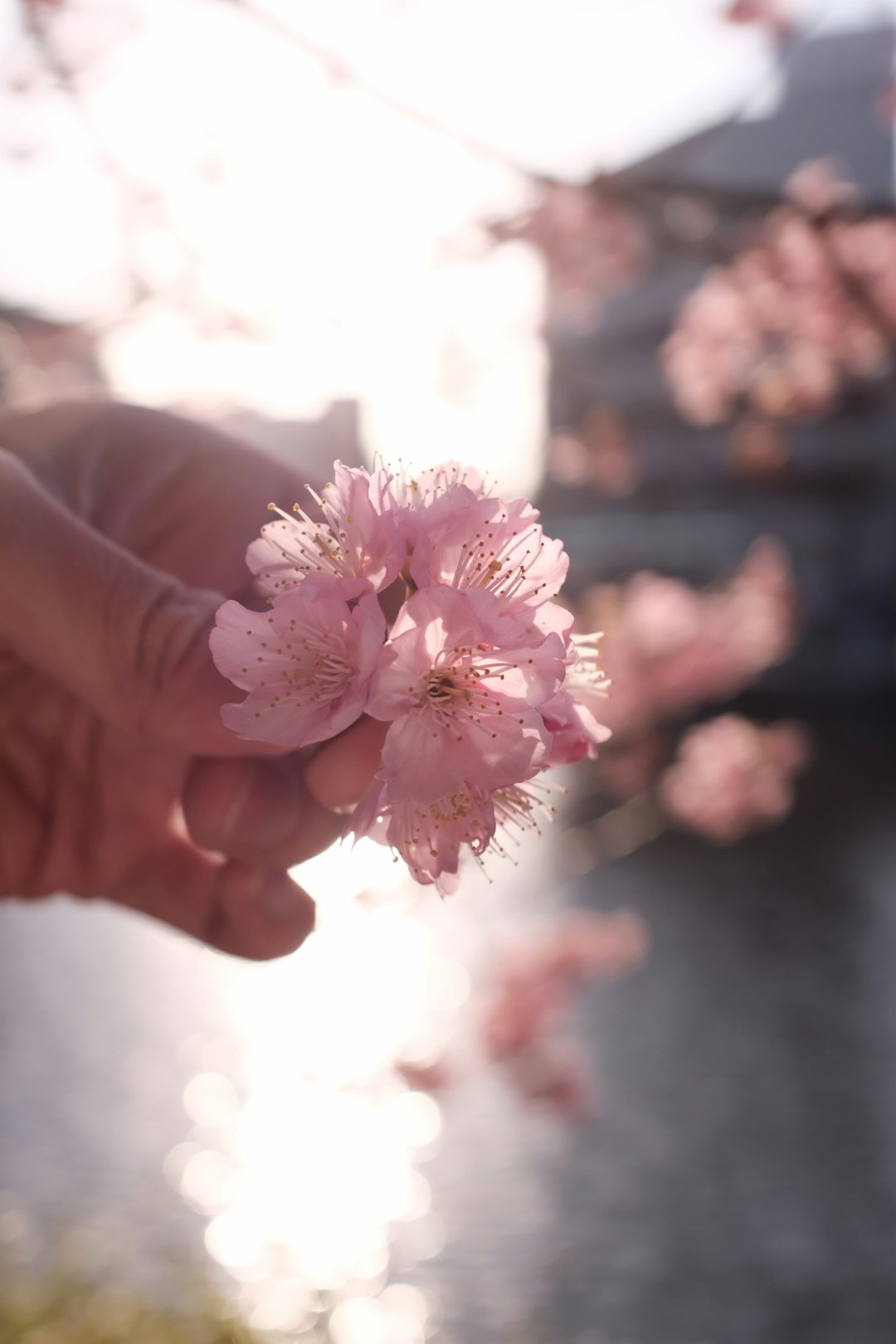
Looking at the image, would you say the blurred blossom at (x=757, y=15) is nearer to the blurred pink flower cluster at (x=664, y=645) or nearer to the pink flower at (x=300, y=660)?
the blurred pink flower cluster at (x=664, y=645)

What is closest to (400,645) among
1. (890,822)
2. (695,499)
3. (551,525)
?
(890,822)

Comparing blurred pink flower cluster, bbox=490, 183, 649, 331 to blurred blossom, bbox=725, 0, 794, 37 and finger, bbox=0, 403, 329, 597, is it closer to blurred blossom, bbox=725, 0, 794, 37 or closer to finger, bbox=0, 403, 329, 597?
blurred blossom, bbox=725, 0, 794, 37

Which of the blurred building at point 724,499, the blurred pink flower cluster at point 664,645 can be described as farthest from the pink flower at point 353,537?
the blurred building at point 724,499

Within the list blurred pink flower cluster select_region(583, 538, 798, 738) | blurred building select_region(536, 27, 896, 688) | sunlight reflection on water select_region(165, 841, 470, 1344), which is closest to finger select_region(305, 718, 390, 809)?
sunlight reflection on water select_region(165, 841, 470, 1344)

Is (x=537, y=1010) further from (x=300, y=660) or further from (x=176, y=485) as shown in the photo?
(x=300, y=660)

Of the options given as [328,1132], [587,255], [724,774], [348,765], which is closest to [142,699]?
[348,765]

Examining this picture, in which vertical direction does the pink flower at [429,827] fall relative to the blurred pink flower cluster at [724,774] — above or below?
below

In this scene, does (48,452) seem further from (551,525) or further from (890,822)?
(551,525)
